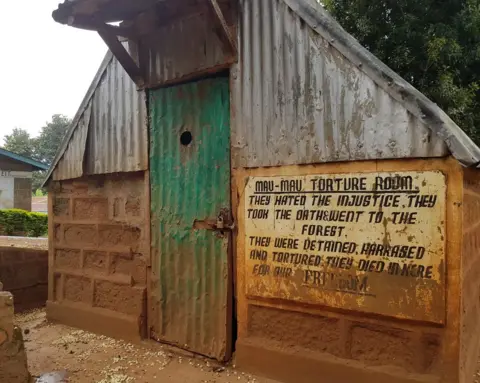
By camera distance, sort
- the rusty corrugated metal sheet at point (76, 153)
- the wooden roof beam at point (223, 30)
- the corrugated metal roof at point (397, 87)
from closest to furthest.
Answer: the corrugated metal roof at point (397, 87)
the wooden roof beam at point (223, 30)
the rusty corrugated metal sheet at point (76, 153)

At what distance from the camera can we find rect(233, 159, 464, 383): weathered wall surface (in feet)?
10.6

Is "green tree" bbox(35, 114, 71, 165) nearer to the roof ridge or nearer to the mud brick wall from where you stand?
the roof ridge

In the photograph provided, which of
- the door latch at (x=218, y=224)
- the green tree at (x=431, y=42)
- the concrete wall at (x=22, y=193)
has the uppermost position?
the green tree at (x=431, y=42)

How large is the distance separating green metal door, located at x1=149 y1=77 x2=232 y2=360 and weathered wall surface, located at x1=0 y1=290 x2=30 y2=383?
2.00m

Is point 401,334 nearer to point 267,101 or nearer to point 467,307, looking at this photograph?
point 467,307

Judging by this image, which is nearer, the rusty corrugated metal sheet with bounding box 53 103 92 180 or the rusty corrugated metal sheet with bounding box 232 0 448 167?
the rusty corrugated metal sheet with bounding box 232 0 448 167

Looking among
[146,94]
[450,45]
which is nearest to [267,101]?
[146,94]

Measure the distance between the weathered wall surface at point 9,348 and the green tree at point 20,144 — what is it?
40.9m

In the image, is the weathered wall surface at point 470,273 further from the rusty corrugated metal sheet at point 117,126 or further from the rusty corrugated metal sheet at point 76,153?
the rusty corrugated metal sheet at point 76,153

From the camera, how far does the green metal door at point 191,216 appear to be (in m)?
4.77

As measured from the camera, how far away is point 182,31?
5.12 metres

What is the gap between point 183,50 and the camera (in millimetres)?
5105

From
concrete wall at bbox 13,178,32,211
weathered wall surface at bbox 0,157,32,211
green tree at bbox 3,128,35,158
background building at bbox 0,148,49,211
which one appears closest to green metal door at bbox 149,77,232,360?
background building at bbox 0,148,49,211

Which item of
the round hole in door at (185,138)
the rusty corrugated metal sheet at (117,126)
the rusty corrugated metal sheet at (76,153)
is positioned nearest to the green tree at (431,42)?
the round hole in door at (185,138)
